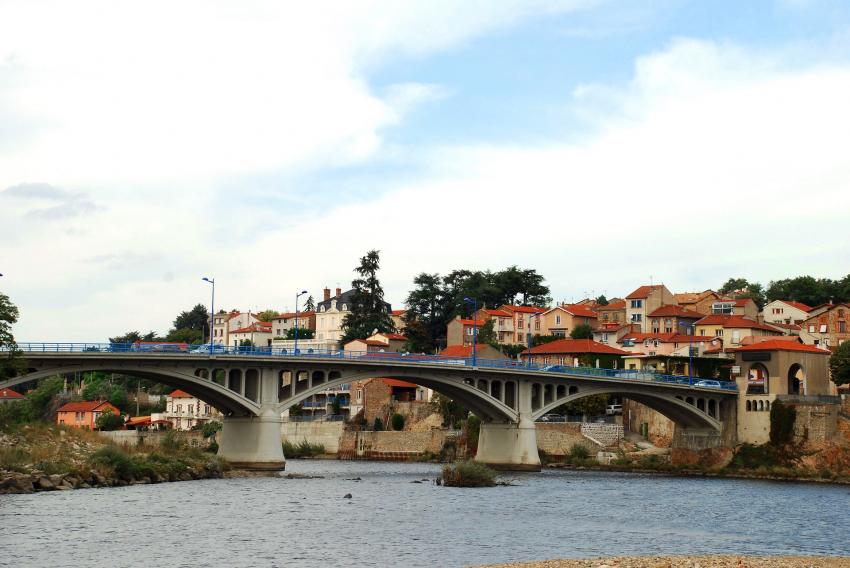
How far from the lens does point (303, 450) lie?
133 m

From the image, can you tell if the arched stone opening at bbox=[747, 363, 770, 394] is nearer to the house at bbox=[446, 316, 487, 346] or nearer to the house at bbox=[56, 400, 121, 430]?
the house at bbox=[446, 316, 487, 346]

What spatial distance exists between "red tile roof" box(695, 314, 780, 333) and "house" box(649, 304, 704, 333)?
4635 millimetres

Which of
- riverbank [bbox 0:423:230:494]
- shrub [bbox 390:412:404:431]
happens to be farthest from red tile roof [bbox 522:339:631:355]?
riverbank [bbox 0:423:230:494]

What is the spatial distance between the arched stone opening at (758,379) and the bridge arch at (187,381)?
49786 mm

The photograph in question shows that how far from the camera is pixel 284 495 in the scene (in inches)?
2771

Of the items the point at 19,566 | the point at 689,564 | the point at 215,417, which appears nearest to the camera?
the point at 689,564

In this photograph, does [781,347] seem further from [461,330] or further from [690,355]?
[461,330]

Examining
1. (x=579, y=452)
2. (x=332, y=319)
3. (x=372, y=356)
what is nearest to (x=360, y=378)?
(x=372, y=356)

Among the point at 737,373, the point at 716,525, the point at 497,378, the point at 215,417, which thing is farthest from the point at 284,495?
the point at 215,417

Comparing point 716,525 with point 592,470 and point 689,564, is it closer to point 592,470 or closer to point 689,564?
point 689,564

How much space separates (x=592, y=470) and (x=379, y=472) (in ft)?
70.5

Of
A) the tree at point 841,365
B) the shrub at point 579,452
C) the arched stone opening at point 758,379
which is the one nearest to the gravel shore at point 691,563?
the arched stone opening at point 758,379

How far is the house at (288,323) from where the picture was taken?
7584 inches

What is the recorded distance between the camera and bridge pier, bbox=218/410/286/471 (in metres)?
86.6
